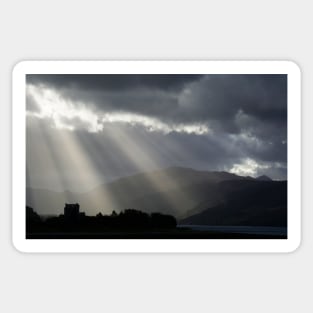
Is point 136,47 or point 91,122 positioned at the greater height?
point 136,47

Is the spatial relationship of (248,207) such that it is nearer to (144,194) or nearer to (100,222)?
(144,194)

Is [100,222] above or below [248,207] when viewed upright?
below
